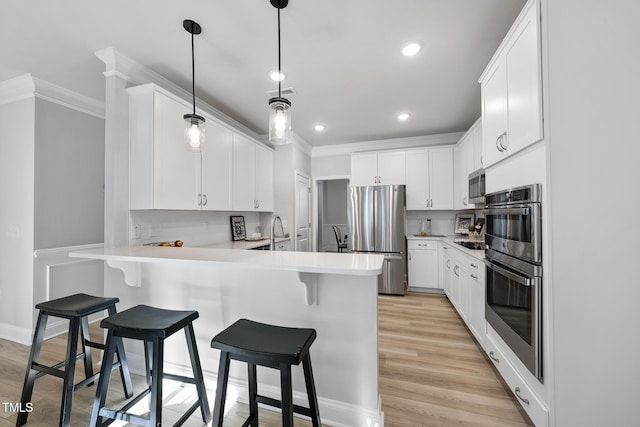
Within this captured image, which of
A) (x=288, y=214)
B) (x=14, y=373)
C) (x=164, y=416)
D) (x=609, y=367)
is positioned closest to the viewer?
(x=609, y=367)

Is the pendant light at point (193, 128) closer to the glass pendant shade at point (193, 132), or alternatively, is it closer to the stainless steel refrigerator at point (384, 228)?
the glass pendant shade at point (193, 132)

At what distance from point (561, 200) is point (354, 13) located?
1.62 m

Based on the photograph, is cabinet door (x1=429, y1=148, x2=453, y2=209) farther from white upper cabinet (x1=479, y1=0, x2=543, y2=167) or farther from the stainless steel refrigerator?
white upper cabinet (x1=479, y1=0, x2=543, y2=167)

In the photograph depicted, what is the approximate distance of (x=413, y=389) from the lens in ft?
6.31

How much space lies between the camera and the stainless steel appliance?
9.42ft

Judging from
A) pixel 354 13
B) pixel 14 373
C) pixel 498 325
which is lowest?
pixel 14 373

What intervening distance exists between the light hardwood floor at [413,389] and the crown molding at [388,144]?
3022mm

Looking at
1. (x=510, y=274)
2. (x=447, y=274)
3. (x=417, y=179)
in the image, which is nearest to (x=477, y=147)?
(x=417, y=179)

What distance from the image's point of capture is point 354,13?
1780 millimetres

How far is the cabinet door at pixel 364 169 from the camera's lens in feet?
15.1

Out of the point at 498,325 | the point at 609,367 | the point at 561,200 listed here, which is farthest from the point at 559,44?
the point at 498,325

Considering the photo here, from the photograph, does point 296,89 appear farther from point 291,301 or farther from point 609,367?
point 609,367

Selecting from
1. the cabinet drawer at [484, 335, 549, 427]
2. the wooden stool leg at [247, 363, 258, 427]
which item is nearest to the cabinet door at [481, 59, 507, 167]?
the cabinet drawer at [484, 335, 549, 427]

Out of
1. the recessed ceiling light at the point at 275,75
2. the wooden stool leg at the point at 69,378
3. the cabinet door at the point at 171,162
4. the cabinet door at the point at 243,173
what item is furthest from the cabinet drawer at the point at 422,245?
the wooden stool leg at the point at 69,378
